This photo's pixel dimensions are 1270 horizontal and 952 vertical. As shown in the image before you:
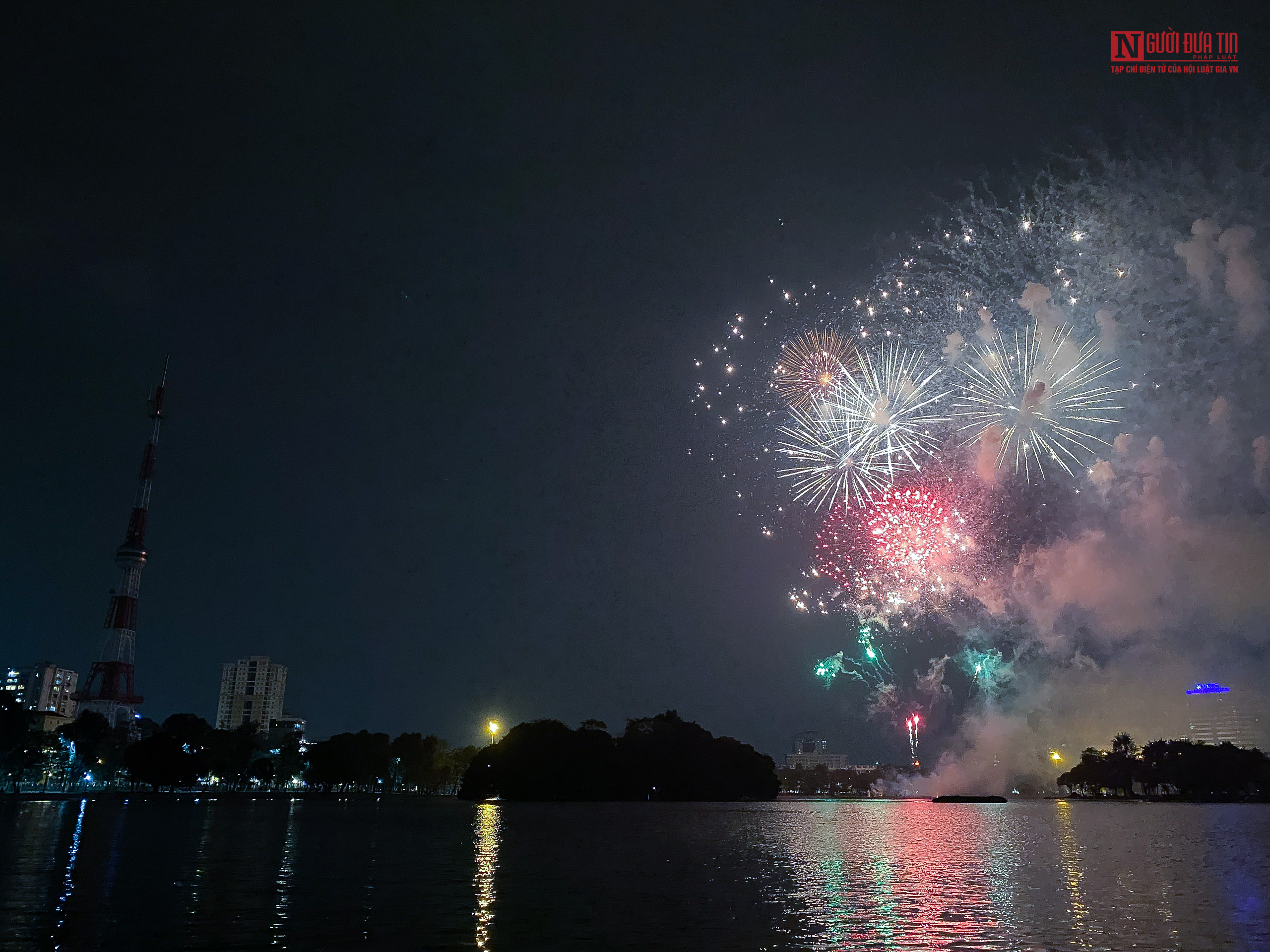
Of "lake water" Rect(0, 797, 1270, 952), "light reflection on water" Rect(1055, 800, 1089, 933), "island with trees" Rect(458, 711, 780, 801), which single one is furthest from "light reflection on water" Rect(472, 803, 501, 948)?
"island with trees" Rect(458, 711, 780, 801)

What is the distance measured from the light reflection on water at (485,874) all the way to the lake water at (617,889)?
0.51 ft

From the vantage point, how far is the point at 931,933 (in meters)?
23.0

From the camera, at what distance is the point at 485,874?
35.9m

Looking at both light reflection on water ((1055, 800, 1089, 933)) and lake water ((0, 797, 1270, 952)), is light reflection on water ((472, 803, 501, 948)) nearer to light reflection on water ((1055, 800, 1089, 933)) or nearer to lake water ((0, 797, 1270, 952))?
lake water ((0, 797, 1270, 952))

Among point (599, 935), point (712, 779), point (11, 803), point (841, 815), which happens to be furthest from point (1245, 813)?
point (11, 803)

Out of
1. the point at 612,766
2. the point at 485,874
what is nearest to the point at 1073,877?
the point at 485,874

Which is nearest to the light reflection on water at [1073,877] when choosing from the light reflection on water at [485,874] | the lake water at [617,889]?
the lake water at [617,889]

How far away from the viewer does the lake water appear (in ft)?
72.6

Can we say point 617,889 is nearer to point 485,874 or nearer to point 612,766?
point 485,874

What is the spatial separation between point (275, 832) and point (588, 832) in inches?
858

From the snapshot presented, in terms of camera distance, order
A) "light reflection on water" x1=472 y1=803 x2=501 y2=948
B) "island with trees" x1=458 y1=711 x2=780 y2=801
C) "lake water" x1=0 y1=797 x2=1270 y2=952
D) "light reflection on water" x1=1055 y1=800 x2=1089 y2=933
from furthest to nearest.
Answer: "island with trees" x1=458 y1=711 x2=780 y2=801 → "light reflection on water" x1=1055 y1=800 x2=1089 y2=933 → "light reflection on water" x1=472 y1=803 x2=501 y2=948 → "lake water" x1=0 y1=797 x2=1270 y2=952

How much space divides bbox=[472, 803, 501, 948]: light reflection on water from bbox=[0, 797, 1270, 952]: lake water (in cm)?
16

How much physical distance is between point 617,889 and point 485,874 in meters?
7.14

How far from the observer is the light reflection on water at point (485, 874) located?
2305 cm
